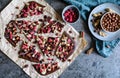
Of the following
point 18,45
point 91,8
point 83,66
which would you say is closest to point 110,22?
point 91,8

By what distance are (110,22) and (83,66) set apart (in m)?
0.20

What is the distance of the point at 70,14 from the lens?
112cm

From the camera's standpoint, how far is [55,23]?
3.68 ft

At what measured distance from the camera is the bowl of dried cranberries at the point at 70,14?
1112 millimetres

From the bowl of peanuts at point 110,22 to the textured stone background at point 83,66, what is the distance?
81 mm

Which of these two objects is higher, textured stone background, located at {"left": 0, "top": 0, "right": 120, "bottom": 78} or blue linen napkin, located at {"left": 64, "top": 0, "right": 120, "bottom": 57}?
blue linen napkin, located at {"left": 64, "top": 0, "right": 120, "bottom": 57}

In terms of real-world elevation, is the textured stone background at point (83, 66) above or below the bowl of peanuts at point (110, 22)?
below

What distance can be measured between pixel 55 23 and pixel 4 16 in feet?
0.63

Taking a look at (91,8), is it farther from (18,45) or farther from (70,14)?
(18,45)

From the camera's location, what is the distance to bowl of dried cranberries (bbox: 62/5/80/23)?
1.11 m

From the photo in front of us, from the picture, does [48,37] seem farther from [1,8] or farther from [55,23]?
[1,8]

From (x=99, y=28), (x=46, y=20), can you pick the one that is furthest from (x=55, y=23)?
(x=99, y=28)

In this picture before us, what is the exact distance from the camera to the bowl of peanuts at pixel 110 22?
3.68ft

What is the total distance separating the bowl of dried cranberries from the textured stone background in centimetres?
3
